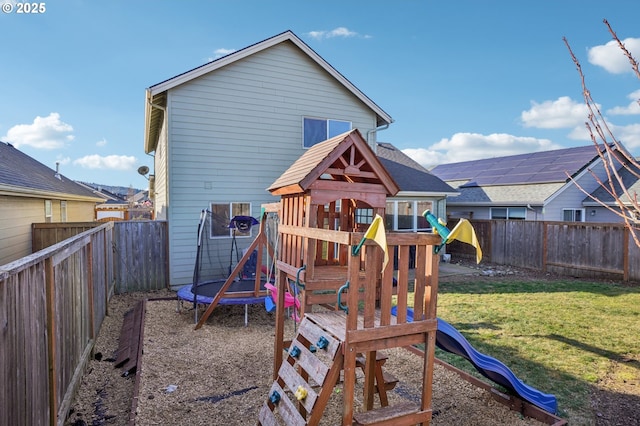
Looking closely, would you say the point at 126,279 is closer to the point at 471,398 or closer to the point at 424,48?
the point at 471,398

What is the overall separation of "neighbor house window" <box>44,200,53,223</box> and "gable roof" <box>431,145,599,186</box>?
17.8 meters

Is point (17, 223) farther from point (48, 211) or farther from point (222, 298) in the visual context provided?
point (222, 298)

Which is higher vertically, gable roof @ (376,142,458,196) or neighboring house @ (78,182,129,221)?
gable roof @ (376,142,458,196)

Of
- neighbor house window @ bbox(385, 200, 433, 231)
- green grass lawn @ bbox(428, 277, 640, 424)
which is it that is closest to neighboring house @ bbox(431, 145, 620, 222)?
neighbor house window @ bbox(385, 200, 433, 231)

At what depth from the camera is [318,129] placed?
11.4 metres

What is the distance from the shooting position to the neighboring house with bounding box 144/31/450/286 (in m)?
9.81

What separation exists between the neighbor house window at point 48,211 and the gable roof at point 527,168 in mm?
17846

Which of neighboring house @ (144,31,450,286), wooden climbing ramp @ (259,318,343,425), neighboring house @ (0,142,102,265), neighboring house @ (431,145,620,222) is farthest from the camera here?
neighboring house @ (431,145,620,222)

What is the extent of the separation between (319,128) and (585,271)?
9.36m

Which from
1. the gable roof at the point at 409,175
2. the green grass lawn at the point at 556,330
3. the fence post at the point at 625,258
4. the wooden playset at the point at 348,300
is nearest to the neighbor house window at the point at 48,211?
the wooden playset at the point at 348,300

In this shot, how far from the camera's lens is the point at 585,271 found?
38.2 ft

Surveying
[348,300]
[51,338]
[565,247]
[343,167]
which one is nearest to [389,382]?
[348,300]

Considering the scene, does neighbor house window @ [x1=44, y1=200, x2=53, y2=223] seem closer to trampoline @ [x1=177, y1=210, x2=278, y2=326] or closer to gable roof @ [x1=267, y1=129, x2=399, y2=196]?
trampoline @ [x1=177, y1=210, x2=278, y2=326]

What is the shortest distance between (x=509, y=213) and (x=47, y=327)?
16.5 m
